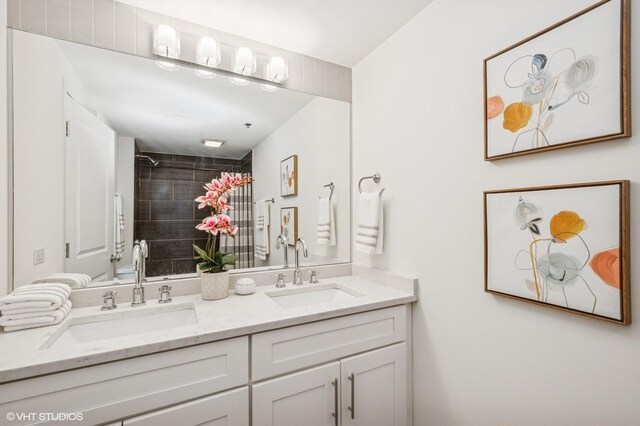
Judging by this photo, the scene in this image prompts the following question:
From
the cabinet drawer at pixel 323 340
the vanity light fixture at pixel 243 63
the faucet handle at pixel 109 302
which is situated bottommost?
the cabinet drawer at pixel 323 340

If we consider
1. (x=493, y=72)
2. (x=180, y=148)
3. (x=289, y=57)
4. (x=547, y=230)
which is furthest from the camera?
(x=289, y=57)

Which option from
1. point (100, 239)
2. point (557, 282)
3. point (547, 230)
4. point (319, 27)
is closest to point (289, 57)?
point (319, 27)

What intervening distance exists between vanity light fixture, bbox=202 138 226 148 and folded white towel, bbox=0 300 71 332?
99 cm

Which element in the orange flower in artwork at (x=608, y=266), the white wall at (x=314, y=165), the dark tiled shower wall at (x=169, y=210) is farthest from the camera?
the white wall at (x=314, y=165)

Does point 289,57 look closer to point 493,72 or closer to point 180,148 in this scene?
point 180,148

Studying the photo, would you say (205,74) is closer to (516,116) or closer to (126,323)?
(126,323)

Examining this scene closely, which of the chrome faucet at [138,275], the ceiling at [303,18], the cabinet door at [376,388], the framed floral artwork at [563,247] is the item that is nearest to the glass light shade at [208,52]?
the ceiling at [303,18]

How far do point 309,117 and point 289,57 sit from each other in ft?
1.26

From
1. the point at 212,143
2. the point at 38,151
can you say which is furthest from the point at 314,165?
the point at 38,151

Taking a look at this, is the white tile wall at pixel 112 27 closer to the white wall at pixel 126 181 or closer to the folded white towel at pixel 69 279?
the white wall at pixel 126 181

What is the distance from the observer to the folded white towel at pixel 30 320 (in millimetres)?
1045

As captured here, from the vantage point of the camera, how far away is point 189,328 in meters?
1.08

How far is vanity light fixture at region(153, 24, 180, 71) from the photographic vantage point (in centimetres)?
148

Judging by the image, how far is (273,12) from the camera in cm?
151
